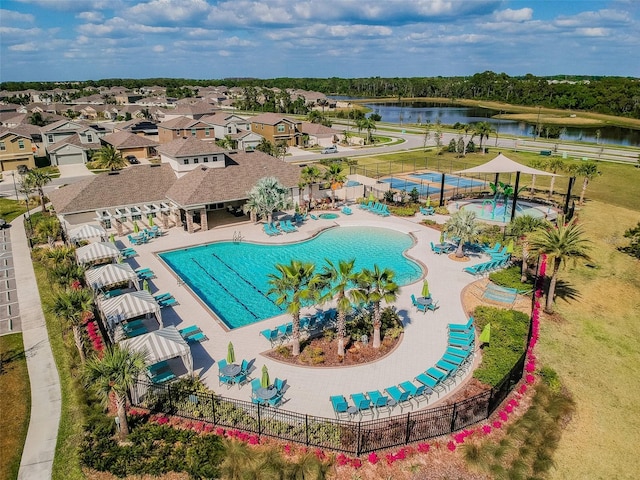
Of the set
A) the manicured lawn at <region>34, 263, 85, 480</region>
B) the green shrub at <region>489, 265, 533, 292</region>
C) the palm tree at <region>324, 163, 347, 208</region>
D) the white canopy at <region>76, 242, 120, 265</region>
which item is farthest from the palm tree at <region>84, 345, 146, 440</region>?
the palm tree at <region>324, 163, 347, 208</region>

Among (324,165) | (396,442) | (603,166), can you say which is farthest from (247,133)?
(396,442)

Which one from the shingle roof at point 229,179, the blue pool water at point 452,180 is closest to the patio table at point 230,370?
the shingle roof at point 229,179

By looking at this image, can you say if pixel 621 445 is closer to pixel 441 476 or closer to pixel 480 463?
pixel 480 463

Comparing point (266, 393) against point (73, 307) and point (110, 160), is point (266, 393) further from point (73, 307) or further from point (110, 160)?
point (110, 160)

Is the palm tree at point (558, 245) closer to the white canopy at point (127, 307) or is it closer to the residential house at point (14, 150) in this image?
the white canopy at point (127, 307)

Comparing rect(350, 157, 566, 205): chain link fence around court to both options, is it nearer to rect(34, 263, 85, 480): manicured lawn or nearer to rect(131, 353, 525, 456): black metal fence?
rect(131, 353, 525, 456): black metal fence

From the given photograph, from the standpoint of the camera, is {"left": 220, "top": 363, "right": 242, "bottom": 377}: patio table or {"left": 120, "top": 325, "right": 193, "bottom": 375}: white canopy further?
{"left": 220, "top": 363, "right": 242, "bottom": 377}: patio table

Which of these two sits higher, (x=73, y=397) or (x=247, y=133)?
(x=247, y=133)
